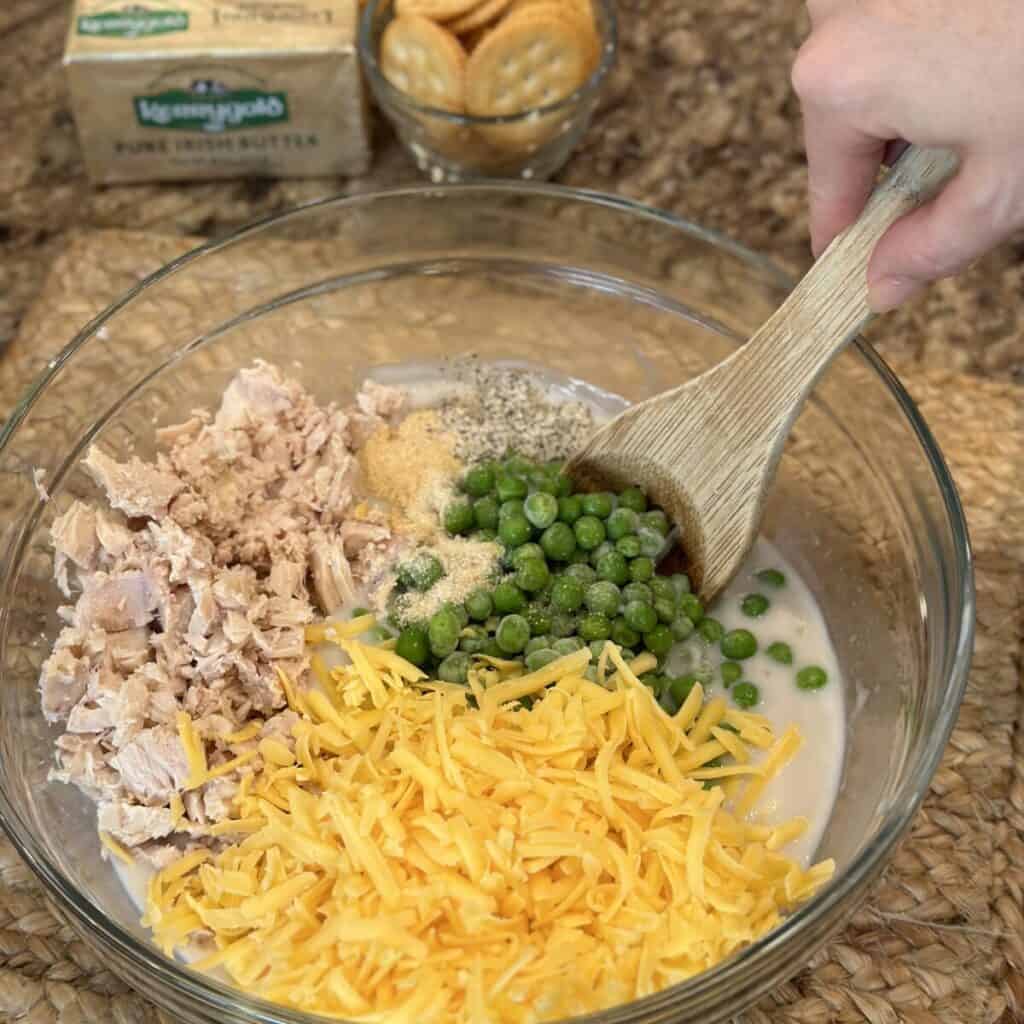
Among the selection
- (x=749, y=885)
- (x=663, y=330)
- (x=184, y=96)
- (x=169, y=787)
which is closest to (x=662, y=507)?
(x=663, y=330)

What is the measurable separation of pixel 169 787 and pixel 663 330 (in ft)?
4.45

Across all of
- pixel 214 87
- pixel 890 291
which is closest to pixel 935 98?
pixel 890 291

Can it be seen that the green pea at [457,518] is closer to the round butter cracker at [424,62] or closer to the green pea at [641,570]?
the green pea at [641,570]

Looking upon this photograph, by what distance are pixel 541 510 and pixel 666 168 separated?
1.24m

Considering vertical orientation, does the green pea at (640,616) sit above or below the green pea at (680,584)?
above

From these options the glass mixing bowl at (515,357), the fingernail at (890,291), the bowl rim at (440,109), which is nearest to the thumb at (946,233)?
the fingernail at (890,291)

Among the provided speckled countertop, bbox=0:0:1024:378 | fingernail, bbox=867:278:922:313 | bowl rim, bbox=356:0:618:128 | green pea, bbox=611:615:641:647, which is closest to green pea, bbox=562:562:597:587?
green pea, bbox=611:615:641:647

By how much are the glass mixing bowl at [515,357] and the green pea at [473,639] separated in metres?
0.62

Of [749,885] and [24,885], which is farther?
[24,885]

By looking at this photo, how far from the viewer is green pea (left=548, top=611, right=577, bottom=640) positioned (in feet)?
7.49

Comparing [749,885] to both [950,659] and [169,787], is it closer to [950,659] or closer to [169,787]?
[950,659]

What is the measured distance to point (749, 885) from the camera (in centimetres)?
185

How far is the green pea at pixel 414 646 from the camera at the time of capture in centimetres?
223

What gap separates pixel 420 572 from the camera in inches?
90.7
